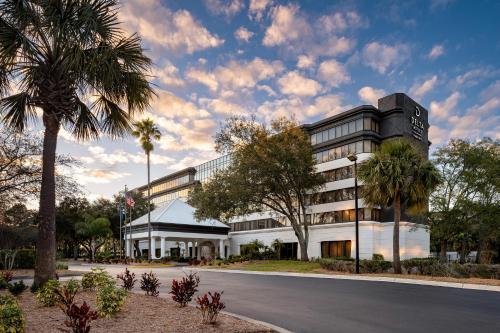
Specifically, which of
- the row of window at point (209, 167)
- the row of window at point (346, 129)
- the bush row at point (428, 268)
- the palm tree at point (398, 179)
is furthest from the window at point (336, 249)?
the row of window at point (209, 167)

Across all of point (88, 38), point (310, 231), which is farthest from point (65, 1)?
point (310, 231)

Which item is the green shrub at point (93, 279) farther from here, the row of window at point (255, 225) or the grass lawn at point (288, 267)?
the row of window at point (255, 225)

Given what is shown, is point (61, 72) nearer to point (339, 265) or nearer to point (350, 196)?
point (339, 265)

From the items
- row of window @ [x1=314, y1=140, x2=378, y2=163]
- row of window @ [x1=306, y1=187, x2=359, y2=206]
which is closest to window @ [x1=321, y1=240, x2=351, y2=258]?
row of window @ [x1=306, y1=187, x2=359, y2=206]

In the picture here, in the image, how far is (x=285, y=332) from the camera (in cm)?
850

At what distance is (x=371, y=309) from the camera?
12.1 metres

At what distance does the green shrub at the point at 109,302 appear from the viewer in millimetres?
9242

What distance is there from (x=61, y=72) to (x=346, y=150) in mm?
40511

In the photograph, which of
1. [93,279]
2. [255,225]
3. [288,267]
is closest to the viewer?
[93,279]

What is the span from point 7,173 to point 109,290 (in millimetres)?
13830

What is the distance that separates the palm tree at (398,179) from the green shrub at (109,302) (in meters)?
20.8

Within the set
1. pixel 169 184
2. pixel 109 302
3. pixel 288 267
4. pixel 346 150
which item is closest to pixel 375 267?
pixel 288 267

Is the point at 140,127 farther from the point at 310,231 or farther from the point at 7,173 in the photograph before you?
the point at 7,173

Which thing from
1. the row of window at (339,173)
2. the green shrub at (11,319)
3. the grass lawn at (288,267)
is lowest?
the grass lawn at (288,267)
